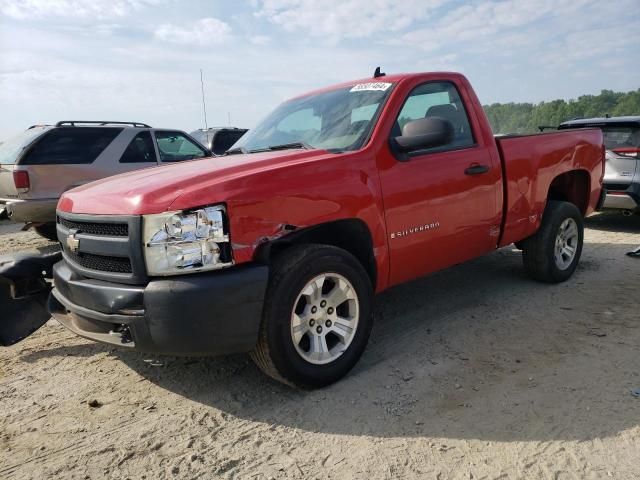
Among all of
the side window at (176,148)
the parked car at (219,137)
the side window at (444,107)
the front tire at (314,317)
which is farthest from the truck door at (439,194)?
the parked car at (219,137)

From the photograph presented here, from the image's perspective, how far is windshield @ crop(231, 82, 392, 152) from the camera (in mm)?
3613

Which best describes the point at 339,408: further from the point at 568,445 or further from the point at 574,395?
the point at 574,395

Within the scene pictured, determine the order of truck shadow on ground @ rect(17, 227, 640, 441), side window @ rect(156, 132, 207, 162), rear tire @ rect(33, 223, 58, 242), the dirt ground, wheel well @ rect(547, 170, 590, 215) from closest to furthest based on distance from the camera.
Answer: the dirt ground, truck shadow on ground @ rect(17, 227, 640, 441), wheel well @ rect(547, 170, 590, 215), rear tire @ rect(33, 223, 58, 242), side window @ rect(156, 132, 207, 162)

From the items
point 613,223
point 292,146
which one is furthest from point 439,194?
point 613,223

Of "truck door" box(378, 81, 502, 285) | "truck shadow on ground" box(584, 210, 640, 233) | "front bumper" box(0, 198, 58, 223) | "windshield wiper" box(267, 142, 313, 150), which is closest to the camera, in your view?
"truck door" box(378, 81, 502, 285)

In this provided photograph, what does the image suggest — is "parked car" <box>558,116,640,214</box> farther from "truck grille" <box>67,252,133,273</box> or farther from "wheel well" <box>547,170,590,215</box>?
"truck grille" <box>67,252,133,273</box>

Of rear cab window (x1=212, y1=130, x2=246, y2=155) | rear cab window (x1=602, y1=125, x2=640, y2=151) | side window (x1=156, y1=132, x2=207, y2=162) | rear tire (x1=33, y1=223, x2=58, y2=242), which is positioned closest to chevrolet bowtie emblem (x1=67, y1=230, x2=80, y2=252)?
rear tire (x1=33, y1=223, x2=58, y2=242)

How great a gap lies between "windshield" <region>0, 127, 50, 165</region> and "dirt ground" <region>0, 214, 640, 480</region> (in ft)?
12.0

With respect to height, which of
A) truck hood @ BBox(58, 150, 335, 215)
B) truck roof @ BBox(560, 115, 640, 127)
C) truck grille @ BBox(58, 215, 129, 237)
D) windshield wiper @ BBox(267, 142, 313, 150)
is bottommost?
truck grille @ BBox(58, 215, 129, 237)

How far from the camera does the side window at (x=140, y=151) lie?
311 inches

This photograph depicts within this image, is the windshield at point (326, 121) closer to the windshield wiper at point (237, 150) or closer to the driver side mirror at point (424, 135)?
the windshield wiper at point (237, 150)

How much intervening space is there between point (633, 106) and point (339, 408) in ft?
79.6

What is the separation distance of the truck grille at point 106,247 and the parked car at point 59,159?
4.15 metres

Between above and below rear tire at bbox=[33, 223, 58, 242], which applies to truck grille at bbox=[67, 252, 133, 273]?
above
